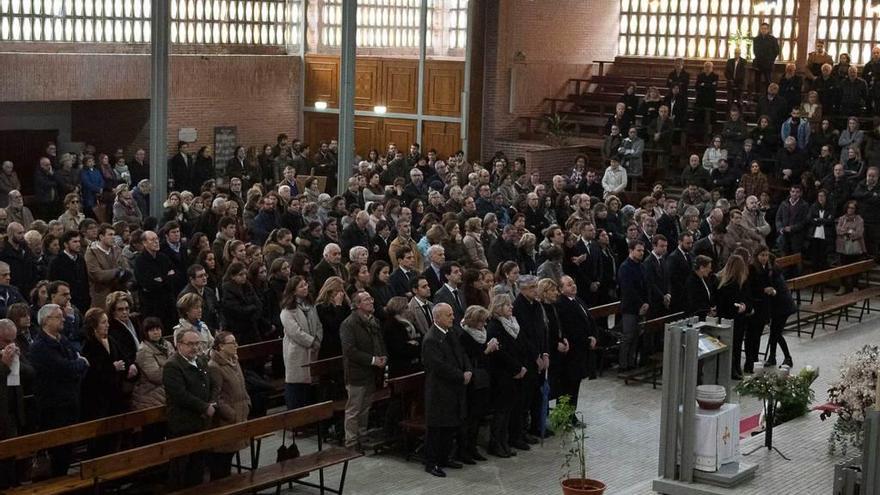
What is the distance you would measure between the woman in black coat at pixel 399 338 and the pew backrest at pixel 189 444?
54.2 inches

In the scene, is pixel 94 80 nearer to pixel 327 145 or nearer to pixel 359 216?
pixel 327 145

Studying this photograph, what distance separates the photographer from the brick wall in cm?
2995

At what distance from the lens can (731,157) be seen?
86.1 ft

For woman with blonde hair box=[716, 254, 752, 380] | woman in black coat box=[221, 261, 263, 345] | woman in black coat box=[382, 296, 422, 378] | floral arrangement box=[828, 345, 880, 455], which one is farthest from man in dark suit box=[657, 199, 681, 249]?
woman in black coat box=[221, 261, 263, 345]

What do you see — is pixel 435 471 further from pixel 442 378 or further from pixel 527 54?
pixel 527 54

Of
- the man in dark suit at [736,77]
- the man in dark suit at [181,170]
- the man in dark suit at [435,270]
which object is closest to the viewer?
the man in dark suit at [435,270]

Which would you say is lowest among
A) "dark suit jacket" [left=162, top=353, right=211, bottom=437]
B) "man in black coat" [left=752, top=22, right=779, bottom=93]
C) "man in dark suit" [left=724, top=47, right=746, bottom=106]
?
"dark suit jacket" [left=162, top=353, right=211, bottom=437]

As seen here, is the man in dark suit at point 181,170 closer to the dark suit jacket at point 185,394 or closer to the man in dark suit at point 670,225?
the man in dark suit at point 670,225

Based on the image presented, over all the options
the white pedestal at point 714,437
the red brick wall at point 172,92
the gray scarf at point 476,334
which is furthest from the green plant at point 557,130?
the white pedestal at point 714,437

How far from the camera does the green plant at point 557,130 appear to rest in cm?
2978

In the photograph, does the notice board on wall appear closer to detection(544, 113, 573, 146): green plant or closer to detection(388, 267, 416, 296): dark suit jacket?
detection(544, 113, 573, 146): green plant

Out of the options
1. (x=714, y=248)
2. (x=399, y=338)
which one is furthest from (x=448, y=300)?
Result: (x=714, y=248)

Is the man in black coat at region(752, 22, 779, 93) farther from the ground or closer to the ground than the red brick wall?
farther from the ground

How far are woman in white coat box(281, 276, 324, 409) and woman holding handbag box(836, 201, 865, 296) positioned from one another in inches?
456
